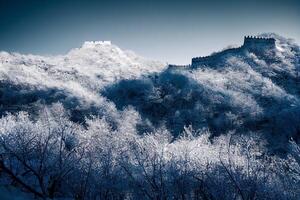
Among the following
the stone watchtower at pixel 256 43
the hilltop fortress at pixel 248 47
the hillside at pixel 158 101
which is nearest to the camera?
the hillside at pixel 158 101

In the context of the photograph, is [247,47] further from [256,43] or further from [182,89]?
[182,89]

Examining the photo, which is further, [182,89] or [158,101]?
[182,89]

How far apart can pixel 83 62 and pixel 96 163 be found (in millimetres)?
75204

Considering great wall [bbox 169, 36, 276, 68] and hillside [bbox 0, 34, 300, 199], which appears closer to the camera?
hillside [bbox 0, 34, 300, 199]

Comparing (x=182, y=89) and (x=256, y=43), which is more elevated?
(x=256, y=43)

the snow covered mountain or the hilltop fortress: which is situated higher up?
the hilltop fortress

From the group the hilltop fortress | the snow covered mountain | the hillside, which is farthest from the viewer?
the hilltop fortress

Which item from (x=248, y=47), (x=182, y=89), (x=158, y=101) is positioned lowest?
(x=158, y=101)

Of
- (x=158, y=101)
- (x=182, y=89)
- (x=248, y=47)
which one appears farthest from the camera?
(x=248, y=47)

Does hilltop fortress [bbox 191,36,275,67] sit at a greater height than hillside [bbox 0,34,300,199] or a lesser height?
greater

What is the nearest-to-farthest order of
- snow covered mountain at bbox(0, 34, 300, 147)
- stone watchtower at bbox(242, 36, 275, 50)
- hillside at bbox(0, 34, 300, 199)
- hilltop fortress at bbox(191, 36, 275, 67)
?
hillside at bbox(0, 34, 300, 199) < snow covered mountain at bbox(0, 34, 300, 147) < hilltop fortress at bbox(191, 36, 275, 67) < stone watchtower at bbox(242, 36, 275, 50)

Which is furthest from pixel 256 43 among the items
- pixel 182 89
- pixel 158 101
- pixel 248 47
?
pixel 158 101

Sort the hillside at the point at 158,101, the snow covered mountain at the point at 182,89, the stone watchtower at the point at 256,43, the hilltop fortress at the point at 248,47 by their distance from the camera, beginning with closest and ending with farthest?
the hillside at the point at 158,101
the snow covered mountain at the point at 182,89
the hilltop fortress at the point at 248,47
the stone watchtower at the point at 256,43

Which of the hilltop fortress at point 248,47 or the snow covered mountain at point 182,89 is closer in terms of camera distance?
the snow covered mountain at point 182,89
